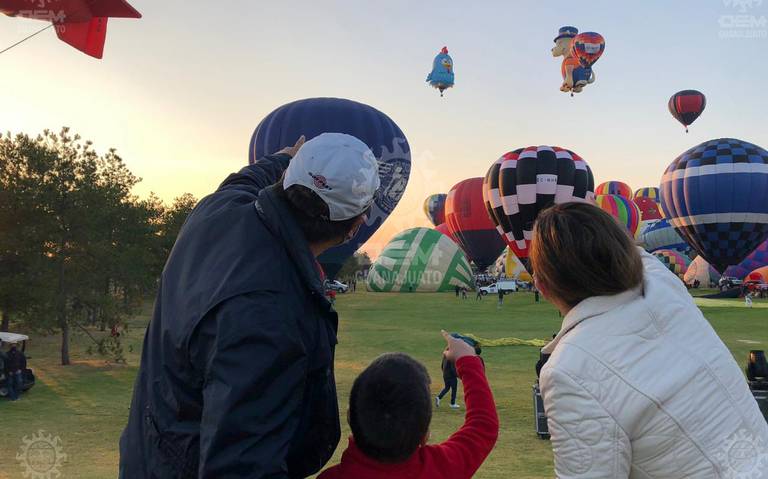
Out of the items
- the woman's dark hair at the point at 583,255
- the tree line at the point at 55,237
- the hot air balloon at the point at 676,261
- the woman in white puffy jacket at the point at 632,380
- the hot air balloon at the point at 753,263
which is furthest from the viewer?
the hot air balloon at the point at 676,261

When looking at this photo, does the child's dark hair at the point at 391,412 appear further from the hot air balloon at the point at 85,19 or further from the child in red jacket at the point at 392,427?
the hot air balloon at the point at 85,19

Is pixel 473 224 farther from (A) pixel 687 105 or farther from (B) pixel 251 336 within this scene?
(B) pixel 251 336

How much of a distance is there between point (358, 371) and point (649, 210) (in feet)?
214

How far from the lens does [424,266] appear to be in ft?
191

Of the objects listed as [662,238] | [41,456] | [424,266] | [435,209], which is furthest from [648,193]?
[41,456]

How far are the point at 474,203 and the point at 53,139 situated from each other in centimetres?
3633

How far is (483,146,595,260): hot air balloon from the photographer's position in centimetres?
2581

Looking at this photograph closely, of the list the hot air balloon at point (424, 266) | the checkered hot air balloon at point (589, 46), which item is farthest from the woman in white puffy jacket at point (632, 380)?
the hot air balloon at point (424, 266)

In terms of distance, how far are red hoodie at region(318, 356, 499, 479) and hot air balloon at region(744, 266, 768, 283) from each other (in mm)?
49573

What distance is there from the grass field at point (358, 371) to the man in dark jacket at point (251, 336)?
645cm

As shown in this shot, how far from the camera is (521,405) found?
11680 millimetres

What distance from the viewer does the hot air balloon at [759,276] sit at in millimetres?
45303

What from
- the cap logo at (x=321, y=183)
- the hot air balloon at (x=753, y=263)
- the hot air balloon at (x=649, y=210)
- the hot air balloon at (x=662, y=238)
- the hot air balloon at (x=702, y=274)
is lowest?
the hot air balloon at (x=702, y=274)

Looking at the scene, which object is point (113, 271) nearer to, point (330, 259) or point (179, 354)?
point (330, 259)
